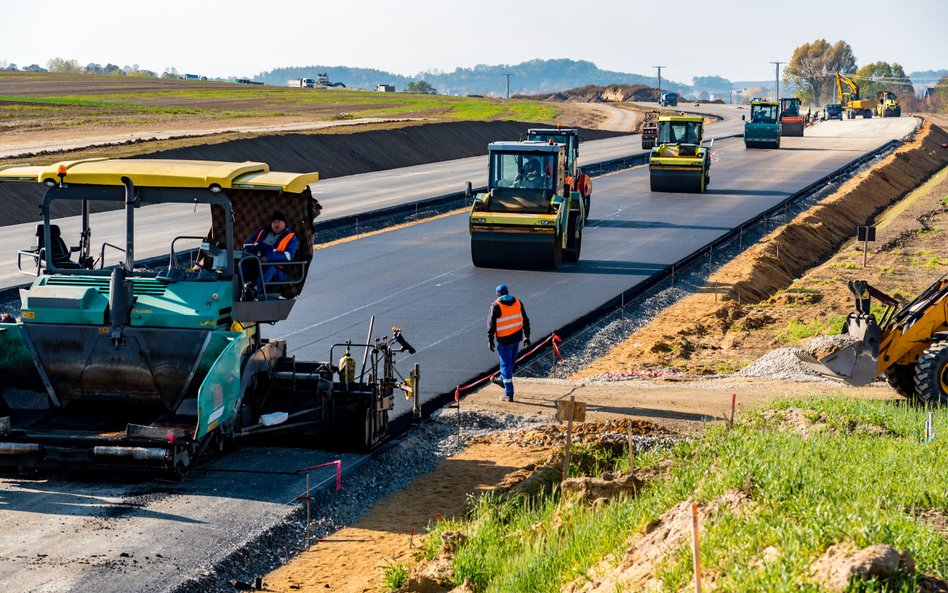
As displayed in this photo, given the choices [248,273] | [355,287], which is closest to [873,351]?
[248,273]

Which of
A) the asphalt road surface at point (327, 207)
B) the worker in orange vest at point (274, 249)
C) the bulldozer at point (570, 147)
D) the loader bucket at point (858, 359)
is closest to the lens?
the worker in orange vest at point (274, 249)

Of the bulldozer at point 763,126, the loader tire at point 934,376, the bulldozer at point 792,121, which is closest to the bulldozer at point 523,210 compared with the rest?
the loader tire at point 934,376

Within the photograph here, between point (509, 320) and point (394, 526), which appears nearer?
point (394, 526)

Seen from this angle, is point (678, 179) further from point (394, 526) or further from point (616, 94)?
point (616, 94)

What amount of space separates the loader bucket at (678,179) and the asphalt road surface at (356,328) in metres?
0.59

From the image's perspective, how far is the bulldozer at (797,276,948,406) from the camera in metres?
15.3

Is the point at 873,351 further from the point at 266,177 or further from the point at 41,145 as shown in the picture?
the point at 41,145

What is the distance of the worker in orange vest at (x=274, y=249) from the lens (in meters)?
12.3

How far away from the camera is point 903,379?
16.2m

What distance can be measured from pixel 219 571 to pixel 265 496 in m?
1.81

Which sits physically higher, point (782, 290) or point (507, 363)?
point (507, 363)

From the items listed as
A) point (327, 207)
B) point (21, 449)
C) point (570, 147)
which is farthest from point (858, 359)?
point (327, 207)

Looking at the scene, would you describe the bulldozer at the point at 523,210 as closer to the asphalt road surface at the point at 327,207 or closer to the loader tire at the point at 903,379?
the asphalt road surface at the point at 327,207

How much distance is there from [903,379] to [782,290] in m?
11.2
